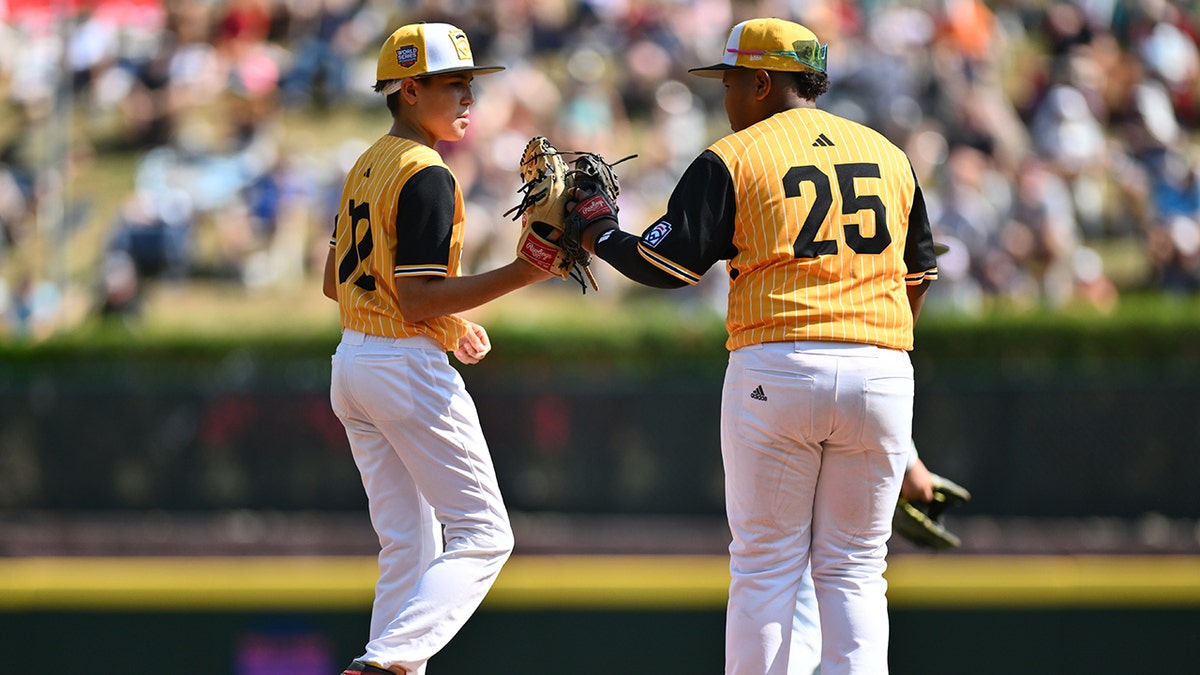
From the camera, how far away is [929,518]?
559 cm

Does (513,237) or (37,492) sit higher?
(513,237)

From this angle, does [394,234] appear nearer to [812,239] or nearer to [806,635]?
[812,239]

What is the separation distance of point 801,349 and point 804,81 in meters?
0.90

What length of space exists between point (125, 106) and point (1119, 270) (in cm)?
983

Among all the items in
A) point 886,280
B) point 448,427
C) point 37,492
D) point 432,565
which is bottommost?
point 37,492

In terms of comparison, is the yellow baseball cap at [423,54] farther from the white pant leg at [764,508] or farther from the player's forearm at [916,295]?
the player's forearm at [916,295]

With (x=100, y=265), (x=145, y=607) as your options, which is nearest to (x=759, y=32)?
(x=145, y=607)

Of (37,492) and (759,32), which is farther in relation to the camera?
(37,492)

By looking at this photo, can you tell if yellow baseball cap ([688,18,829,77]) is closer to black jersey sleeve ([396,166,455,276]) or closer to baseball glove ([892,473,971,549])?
black jersey sleeve ([396,166,455,276])

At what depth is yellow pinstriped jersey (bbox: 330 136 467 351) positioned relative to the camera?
190 inches

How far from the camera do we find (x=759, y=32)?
476 centimetres

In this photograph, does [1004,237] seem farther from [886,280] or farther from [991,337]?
[886,280]

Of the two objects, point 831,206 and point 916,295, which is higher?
point 831,206

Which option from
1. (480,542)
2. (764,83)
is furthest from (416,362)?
(764,83)
